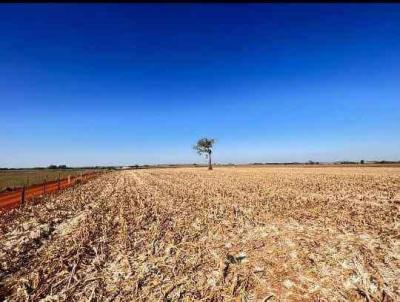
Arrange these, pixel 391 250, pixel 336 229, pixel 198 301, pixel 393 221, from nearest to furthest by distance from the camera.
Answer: pixel 198 301 → pixel 391 250 → pixel 336 229 → pixel 393 221

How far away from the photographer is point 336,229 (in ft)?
35.1

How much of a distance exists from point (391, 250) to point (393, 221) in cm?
382

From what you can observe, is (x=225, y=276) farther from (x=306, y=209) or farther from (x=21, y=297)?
(x=306, y=209)

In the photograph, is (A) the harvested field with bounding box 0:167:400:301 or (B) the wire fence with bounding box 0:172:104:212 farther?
(B) the wire fence with bounding box 0:172:104:212

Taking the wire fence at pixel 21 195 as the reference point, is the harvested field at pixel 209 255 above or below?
below

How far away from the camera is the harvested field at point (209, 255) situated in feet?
21.4

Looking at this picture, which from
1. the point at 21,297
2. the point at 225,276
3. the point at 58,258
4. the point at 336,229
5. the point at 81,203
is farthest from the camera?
the point at 81,203

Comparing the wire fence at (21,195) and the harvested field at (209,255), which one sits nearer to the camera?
the harvested field at (209,255)

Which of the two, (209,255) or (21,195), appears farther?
(21,195)

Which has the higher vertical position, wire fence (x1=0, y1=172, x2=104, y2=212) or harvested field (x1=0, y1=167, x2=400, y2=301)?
→ wire fence (x1=0, y1=172, x2=104, y2=212)

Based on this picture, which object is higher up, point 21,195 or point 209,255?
point 21,195

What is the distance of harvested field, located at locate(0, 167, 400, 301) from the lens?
21.4ft

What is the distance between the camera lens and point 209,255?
28.7 feet

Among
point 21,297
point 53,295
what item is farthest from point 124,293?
point 21,297
